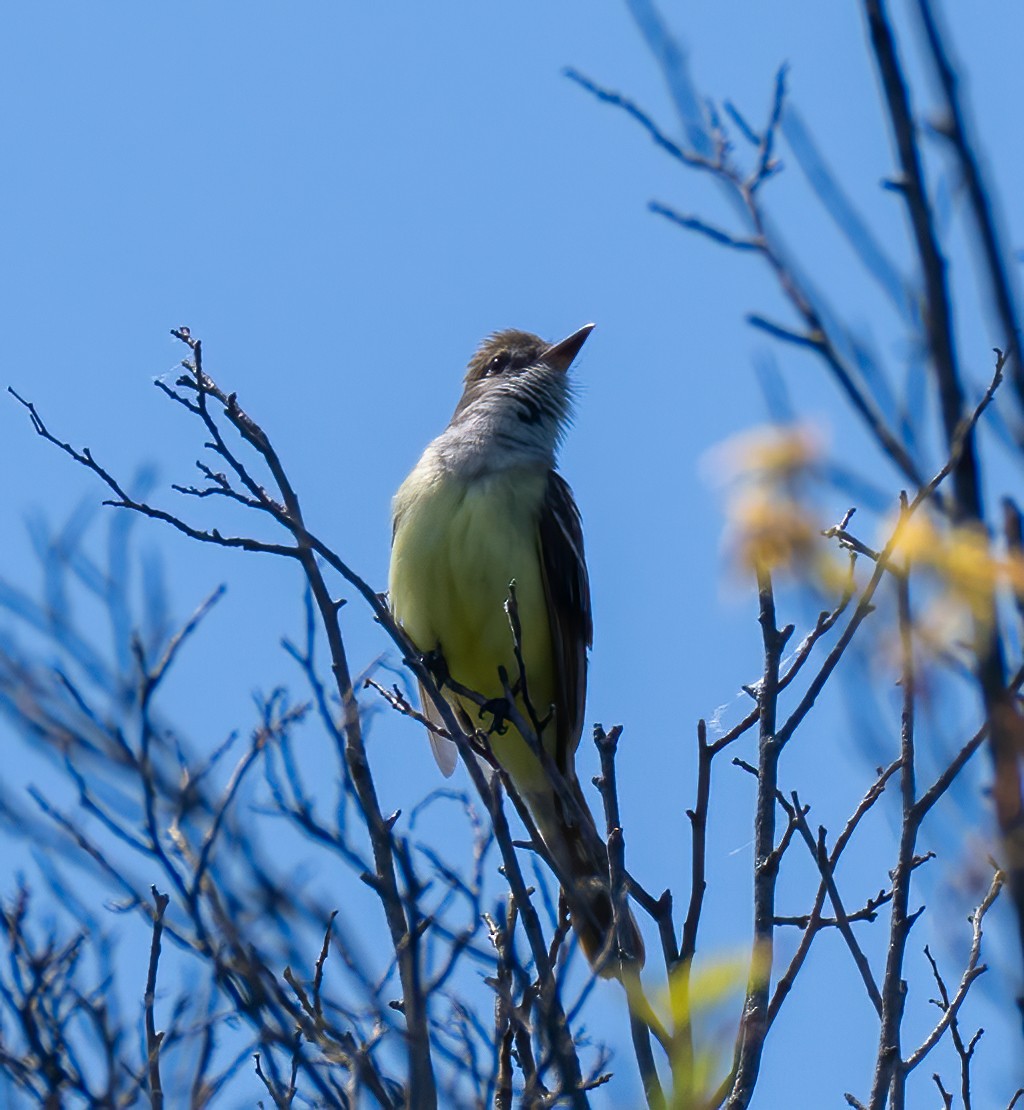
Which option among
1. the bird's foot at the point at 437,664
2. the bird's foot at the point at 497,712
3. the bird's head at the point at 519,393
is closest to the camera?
the bird's foot at the point at 497,712

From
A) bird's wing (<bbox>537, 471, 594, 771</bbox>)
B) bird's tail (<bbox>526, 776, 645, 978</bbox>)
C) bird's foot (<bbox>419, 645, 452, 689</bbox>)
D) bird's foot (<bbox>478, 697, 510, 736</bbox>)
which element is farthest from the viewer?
bird's wing (<bbox>537, 471, 594, 771</bbox>)

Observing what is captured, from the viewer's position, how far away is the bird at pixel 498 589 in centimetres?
743

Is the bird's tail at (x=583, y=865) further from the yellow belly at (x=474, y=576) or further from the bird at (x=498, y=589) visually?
the yellow belly at (x=474, y=576)

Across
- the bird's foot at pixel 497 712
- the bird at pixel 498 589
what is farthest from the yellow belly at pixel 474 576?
the bird's foot at pixel 497 712

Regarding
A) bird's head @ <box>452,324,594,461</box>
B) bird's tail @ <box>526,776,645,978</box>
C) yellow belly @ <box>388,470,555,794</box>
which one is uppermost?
bird's head @ <box>452,324,594,461</box>

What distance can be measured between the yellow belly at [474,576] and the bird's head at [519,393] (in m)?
0.51

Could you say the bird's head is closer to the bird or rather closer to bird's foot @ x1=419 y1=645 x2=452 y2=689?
the bird

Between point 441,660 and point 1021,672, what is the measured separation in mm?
5098

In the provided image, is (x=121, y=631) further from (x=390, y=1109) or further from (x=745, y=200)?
(x=745, y=200)

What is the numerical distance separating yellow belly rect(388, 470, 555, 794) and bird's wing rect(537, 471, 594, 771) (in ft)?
0.23

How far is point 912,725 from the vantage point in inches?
164

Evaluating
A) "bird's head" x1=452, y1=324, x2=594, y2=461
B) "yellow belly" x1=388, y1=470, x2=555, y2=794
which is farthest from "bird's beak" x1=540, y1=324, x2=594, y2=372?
"yellow belly" x1=388, y1=470, x2=555, y2=794

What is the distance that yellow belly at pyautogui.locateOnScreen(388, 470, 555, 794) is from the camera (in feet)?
24.4

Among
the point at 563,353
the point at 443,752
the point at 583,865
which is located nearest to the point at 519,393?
the point at 563,353
